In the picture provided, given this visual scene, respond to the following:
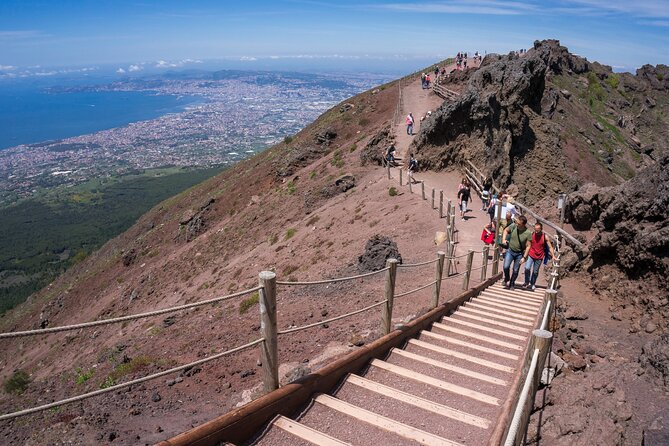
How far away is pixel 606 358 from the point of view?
310 inches

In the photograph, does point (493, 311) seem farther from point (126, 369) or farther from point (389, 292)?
point (126, 369)

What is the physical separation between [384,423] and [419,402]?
650mm

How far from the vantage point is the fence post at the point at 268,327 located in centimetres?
438

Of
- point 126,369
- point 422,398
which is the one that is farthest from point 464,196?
point 422,398

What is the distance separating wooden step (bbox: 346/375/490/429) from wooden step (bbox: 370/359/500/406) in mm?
504

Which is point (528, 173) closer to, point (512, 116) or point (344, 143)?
point (512, 116)

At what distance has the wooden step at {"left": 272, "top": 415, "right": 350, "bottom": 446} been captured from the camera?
3913 millimetres

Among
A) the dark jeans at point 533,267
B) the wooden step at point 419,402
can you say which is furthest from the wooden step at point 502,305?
the wooden step at point 419,402

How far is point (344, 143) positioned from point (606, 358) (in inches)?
1283

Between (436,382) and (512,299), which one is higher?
(436,382)

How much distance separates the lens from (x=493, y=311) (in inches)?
383

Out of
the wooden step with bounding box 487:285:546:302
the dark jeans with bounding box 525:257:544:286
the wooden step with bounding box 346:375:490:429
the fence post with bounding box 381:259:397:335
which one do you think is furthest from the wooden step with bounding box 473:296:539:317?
the wooden step with bounding box 346:375:490:429

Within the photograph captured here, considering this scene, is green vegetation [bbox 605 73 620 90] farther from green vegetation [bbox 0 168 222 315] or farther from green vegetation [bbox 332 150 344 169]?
green vegetation [bbox 0 168 222 315]

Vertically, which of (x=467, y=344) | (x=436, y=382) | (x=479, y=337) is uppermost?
(x=436, y=382)
